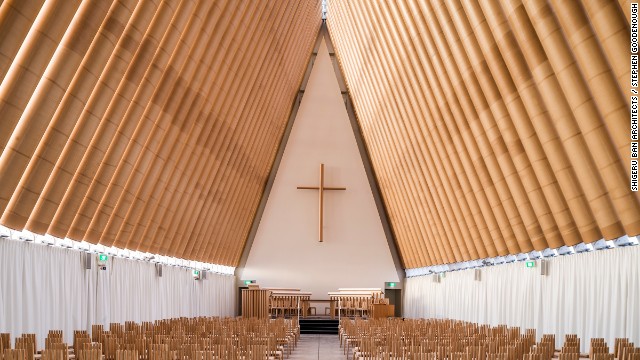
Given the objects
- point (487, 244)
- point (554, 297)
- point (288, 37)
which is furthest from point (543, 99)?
point (288, 37)

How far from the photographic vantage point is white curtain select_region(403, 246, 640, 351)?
14.9 meters

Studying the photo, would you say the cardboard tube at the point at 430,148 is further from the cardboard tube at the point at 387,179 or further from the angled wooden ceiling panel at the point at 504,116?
the cardboard tube at the point at 387,179

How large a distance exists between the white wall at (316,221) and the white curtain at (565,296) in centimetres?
891

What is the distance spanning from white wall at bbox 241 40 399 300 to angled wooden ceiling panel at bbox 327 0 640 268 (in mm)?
7201

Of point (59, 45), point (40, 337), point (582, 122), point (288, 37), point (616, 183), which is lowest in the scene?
point (40, 337)

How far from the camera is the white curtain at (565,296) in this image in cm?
1487

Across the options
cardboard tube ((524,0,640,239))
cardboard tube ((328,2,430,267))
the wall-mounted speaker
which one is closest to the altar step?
cardboard tube ((328,2,430,267))

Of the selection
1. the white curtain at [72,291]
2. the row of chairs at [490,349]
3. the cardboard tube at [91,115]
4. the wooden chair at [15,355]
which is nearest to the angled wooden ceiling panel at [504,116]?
the row of chairs at [490,349]

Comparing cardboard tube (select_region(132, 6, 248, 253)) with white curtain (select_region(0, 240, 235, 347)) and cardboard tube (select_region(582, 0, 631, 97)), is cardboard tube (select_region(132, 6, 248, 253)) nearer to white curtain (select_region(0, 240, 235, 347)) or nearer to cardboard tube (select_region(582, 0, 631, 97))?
white curtain (select_region(0, 240, 235, 347))

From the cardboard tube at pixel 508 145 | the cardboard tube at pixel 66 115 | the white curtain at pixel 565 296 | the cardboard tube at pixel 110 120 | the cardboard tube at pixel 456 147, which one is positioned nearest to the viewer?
the cardboard tube at pixel 66 115

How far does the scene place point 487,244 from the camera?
23125mm

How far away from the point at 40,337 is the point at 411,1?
40.8 feet

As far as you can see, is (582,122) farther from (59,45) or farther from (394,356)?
(59,45)

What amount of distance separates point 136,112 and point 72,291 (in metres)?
4.38
